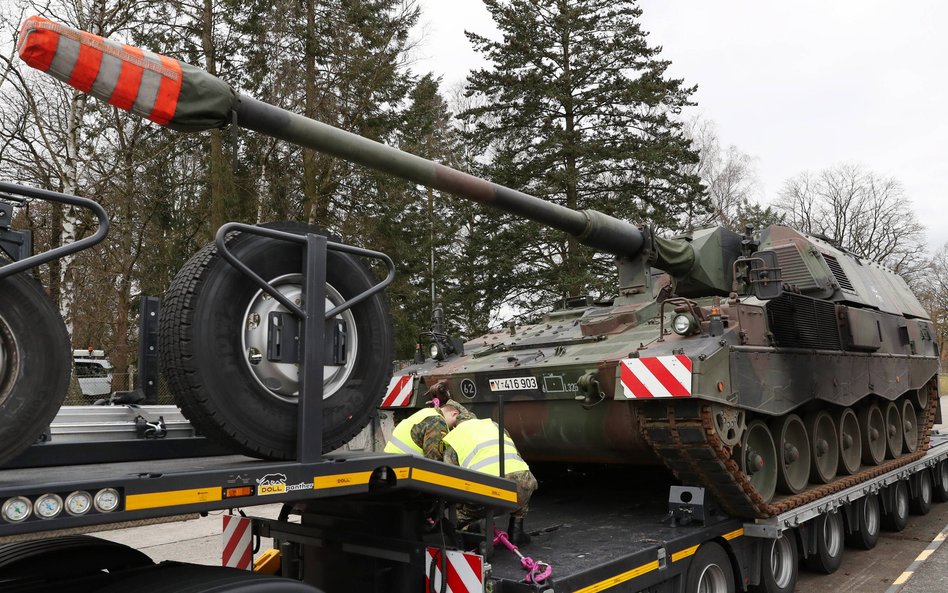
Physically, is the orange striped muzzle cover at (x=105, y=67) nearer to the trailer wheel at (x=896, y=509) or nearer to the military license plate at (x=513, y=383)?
the military license plate at (x=513, y=383)

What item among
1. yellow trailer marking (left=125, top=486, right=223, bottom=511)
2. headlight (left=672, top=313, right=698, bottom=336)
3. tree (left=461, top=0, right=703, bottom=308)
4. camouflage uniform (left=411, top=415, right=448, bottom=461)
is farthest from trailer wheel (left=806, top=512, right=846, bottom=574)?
tree (left=461, top=0, right=703, bottom=308)

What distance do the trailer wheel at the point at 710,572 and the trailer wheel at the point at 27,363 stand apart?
14.8 feet

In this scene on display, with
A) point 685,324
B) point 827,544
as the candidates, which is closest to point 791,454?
point 827,544

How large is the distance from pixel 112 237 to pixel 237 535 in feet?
39.9

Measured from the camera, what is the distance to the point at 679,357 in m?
5.70

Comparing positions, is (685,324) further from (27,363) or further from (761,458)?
(27,363)

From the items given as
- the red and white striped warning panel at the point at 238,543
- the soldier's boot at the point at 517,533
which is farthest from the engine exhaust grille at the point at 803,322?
the red and white striped warning panel at the point at 238,543

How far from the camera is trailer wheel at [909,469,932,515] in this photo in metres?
10.6

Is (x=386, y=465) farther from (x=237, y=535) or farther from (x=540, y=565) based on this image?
(x=237, y=535)

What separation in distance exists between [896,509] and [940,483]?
2.65 meters

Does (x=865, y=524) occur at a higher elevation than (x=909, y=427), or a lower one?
lower

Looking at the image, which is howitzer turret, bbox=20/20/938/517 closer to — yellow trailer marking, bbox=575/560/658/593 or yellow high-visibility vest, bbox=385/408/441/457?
yellow high-visibility vest, bbox=385/408/441/457

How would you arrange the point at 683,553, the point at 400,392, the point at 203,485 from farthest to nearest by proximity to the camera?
the point at 400,392 → the point at 683,553 → the point at 203,485

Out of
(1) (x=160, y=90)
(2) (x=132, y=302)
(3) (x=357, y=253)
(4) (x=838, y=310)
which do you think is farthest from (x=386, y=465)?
(2) (x=132, y=302)
